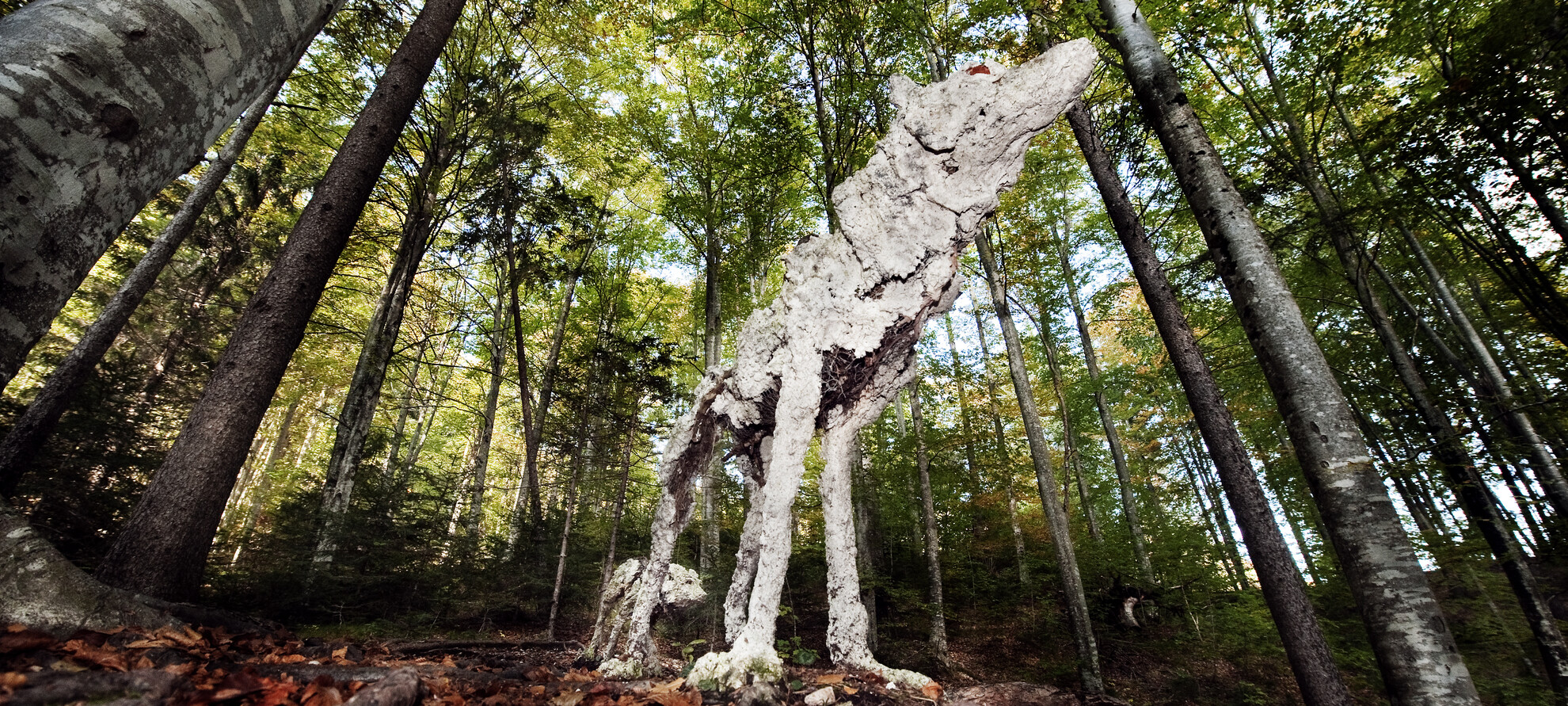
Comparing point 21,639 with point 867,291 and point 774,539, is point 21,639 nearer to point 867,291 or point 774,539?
point 774,539

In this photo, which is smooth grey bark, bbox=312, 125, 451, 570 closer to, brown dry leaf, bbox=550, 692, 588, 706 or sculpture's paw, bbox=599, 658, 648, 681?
sculpture's paw, bbox=599, 658, 648, 681

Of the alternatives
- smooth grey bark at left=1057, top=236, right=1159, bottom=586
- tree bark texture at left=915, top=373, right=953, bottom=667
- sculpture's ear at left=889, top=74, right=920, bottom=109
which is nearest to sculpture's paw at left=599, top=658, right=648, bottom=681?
sculpture's ear at left=889, top=74, right=920, bottom=109

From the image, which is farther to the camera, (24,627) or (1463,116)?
(1463,116)

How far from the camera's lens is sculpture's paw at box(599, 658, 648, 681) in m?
4.25

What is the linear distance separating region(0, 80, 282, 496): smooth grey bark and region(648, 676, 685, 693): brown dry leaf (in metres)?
4.48

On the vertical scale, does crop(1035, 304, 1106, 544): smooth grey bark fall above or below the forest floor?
above

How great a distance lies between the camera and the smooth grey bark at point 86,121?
130 cm

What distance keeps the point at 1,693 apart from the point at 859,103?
31.2ft

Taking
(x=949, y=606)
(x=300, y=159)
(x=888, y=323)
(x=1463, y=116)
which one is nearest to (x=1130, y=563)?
(x=949, y=606)

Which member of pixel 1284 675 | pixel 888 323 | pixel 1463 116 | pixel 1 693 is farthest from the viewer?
pixel 1284 675

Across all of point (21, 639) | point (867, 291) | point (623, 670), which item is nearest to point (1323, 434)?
point (867, 291)

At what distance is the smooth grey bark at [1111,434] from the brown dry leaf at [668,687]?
10340 mm

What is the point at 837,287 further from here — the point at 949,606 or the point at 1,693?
the point at 949,606

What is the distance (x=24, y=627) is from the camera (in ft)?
6.22
